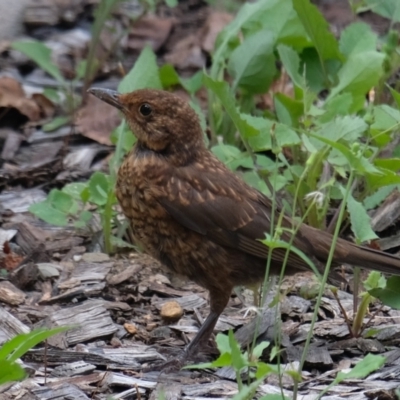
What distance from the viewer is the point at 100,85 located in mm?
7676

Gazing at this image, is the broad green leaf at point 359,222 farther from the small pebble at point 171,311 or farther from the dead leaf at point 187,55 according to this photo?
the dead leaf at point 187,55

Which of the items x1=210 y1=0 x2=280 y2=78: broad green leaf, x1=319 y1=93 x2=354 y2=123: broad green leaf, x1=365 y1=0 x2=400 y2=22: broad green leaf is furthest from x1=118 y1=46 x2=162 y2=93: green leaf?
x1=365 y1=0 x2=400 y2=22: broad green leaf

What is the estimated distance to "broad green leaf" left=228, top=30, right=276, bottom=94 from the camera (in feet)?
21.3

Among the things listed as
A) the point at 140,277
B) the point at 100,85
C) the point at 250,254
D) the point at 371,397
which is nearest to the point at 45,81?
the point at 100,85

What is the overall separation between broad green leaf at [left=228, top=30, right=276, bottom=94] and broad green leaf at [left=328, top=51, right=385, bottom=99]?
553mm

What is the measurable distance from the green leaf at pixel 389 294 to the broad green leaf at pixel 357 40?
84.8 inches

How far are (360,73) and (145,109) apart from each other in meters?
1.49

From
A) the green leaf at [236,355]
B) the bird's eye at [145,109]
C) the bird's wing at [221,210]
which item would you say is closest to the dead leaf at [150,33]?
the bird's eye at [145,109]

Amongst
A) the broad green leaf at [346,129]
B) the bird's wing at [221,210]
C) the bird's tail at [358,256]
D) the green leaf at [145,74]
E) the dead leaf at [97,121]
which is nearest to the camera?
Answer: the bird's tail at [358,256]

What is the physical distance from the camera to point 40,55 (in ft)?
23.7

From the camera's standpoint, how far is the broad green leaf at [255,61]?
6496mm

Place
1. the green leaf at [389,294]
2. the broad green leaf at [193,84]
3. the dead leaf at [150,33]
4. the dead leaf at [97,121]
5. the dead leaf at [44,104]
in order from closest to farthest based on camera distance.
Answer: the green leaf at [389,294] < the broad green leaf at [193,84] < the dead leaf at [97,121] < the dead leaf at [44,104] < the dead leaf at [150,33]

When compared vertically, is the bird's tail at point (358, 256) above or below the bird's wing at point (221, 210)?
below

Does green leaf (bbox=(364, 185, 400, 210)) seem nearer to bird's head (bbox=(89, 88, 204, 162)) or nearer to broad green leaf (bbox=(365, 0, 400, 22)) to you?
bird's head (bbox=(89, 88, 204, 162))
